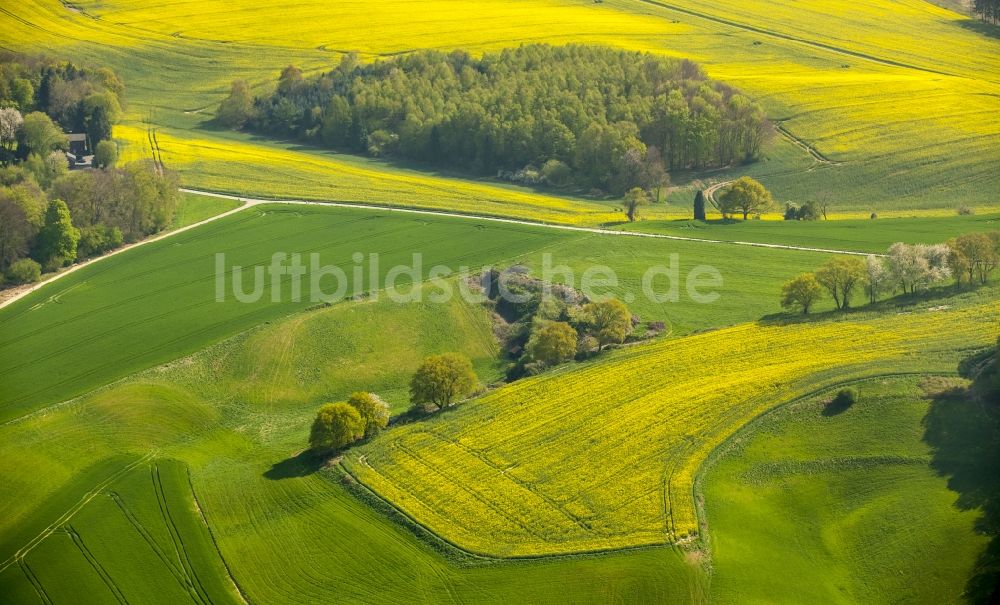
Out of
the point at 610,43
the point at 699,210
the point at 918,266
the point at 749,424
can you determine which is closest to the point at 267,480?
the point at 749,424

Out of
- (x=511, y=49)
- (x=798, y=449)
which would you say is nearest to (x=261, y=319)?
(x=798, y=449)

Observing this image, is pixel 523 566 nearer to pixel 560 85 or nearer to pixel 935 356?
pixel 935 356

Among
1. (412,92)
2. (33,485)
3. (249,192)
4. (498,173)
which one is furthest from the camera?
(412,92)

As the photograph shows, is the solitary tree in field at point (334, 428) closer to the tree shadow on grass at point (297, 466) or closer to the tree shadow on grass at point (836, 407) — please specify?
the tree shadow on grass at point (297, 466)

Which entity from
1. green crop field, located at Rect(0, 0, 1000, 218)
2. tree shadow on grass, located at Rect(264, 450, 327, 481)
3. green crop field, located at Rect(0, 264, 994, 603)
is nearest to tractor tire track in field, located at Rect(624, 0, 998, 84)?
green crop field, located at Rect(0, 0, 1000, 218)

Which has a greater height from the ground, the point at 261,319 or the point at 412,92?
the point at 412,92

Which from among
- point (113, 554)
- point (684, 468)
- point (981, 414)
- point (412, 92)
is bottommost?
point (113, 554)

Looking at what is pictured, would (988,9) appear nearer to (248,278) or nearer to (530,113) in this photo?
(530,113)

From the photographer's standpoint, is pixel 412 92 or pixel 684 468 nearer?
pixel 684 468

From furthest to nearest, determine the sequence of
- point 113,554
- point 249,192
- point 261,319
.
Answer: point 249,192, point 261,319, point 113,554
